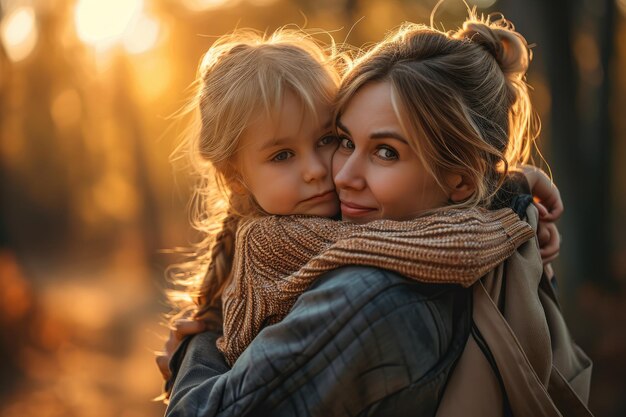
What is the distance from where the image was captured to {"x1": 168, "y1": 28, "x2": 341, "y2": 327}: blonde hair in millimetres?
2328

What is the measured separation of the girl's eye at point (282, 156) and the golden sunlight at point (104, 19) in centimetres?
1330

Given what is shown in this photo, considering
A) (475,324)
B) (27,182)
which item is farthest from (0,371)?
(27,182)

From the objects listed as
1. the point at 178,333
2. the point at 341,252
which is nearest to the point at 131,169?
the point at 178,333

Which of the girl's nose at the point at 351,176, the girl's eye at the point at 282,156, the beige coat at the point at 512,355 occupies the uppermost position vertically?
the girl's eye at the point at 282,156

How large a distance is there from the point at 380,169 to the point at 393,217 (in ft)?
0.53

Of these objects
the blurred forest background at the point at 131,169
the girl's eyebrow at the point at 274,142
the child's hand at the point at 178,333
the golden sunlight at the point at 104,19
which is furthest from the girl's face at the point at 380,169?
the golden sunlight at the point at 104,19

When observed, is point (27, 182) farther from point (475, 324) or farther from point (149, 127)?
point (475, 324)

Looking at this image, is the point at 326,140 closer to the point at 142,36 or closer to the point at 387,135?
the point at 387,135

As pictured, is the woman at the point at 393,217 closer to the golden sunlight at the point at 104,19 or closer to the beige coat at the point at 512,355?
the beige coat at the point at 512,355

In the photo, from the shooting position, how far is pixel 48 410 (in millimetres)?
7211

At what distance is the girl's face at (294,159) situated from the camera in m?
2.30

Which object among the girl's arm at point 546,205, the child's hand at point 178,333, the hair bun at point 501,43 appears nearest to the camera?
the hair bun at point 501,43

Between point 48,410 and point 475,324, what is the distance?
6635 millimetres

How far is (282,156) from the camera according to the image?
2.39 metres
